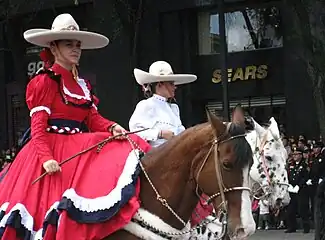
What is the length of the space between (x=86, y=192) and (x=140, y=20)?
52.1 feet

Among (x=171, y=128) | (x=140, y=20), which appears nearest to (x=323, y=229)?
(x=171, y=128)

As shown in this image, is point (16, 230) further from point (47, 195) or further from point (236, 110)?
point (236, 110)

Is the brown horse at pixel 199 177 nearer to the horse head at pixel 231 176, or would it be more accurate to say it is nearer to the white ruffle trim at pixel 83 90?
the horse head at pixel 231 176

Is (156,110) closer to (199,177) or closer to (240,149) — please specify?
(199,177)

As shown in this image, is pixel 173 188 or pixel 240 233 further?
pixel 173 188

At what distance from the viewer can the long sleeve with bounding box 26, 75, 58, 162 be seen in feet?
16.0

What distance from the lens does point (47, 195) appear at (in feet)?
15.7

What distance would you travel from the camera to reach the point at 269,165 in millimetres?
8359

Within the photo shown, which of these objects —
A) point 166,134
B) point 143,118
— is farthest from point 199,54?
point 166,134

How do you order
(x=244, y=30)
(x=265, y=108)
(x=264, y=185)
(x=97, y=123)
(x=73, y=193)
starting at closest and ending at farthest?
(x=73, y=193)
(x=97, y=123)
(x=264, y=185)
(x=265, y=108)
(x=244, y=30)

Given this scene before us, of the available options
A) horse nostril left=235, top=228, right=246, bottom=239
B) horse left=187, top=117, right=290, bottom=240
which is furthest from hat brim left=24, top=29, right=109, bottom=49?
horse left=187, top=117, right=290, bottom=240

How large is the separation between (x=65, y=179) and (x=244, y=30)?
16.7m

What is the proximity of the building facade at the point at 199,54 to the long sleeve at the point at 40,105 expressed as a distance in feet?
46.0

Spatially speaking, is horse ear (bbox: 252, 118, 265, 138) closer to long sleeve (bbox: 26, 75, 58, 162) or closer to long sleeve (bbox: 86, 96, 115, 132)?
long sleeve (bbox: 86, 96, 115, 132)
